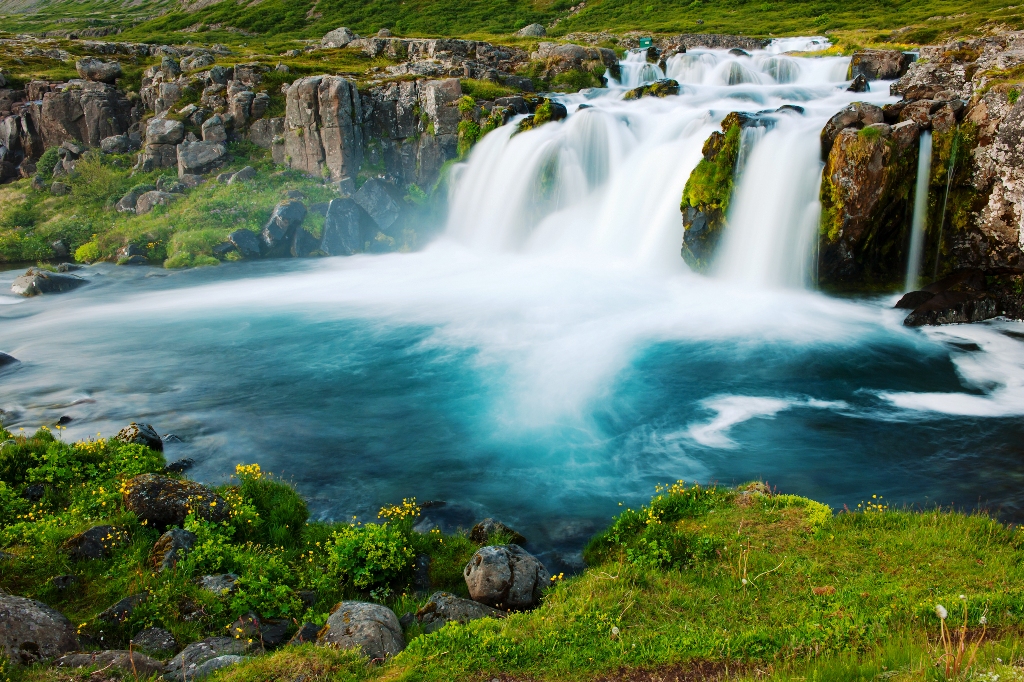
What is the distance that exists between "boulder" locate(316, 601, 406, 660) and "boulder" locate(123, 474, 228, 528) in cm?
342

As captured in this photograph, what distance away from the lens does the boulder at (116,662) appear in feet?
20.7

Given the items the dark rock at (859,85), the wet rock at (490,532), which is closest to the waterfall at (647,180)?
the dark rock at (859,85)

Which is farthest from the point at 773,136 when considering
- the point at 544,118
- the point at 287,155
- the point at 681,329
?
the point at 287,155

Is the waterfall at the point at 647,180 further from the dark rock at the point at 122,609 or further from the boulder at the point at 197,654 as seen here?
the dark rock at the point at 122,609

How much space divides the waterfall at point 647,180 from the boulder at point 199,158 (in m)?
13.7

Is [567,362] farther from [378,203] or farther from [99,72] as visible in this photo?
[99,72]

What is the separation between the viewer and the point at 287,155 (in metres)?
37.3

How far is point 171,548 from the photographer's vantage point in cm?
896

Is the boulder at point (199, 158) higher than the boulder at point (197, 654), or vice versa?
the boulder at point (199, 158)

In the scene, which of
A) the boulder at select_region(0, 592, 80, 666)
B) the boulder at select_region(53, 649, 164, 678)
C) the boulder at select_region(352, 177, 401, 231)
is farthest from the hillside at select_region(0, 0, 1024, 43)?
the boulder at select_region(0, 592, 80, 666)

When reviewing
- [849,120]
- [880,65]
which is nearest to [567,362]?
[849,120]

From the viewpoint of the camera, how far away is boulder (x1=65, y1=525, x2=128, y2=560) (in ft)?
29.3

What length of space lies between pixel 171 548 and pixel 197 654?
2489mm

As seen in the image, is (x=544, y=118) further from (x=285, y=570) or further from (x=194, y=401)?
(x=285, y=570)
